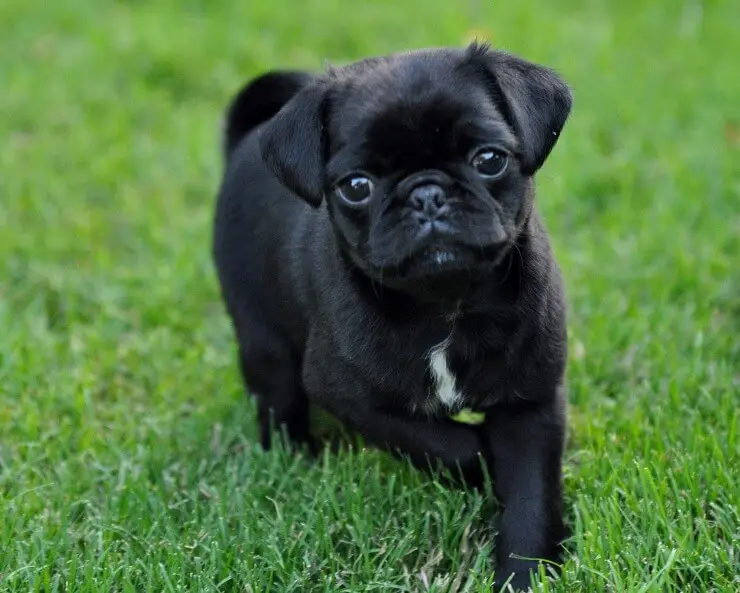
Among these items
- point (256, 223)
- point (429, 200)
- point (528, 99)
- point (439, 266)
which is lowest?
point (256, 223)

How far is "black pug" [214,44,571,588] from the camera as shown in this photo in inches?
121

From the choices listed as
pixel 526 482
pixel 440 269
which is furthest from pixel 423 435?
pixel 440 269

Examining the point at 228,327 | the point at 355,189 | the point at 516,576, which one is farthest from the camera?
the point at 228,327

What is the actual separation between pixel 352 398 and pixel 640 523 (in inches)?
35.9

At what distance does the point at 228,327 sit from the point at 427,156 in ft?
6.99

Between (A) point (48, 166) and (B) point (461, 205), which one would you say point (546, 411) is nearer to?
(B) point (461, 205)

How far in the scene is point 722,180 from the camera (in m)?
5.61

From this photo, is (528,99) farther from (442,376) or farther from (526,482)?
(526,482)

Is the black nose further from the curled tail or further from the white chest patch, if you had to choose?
the curled tail

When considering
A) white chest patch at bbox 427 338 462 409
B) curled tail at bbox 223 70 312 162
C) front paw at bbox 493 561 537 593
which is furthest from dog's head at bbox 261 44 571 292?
curled tail at bbox 223 70 312 162

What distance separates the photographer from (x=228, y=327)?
198 inches

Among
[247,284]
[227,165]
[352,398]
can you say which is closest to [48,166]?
[227,165]

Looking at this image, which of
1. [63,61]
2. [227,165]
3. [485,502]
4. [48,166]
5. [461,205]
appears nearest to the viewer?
[461,205]

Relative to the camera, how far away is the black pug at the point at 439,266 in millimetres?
3084
